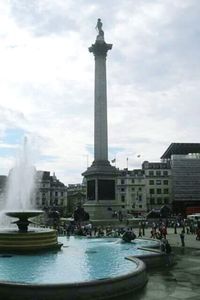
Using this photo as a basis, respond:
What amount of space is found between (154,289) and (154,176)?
10622 centimetres

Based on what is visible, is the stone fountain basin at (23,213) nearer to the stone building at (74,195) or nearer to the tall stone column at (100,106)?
the tall stone column at (100,106)

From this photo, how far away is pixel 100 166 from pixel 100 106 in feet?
32.1

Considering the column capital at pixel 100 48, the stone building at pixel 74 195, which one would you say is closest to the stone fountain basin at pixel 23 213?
the column capital at pixel 100 48

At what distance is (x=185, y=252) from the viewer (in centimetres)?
3167

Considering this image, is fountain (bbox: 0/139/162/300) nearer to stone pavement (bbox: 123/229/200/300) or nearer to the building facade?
stone pavement (bbox: 123/229/200/300)

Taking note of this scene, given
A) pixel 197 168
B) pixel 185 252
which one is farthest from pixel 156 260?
pixel 197 168

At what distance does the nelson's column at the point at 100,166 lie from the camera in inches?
2658

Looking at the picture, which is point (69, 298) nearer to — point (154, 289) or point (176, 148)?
point (154, 289)

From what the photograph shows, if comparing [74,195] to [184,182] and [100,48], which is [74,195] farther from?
[100,48]

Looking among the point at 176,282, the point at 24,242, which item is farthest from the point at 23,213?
the point at 176,282

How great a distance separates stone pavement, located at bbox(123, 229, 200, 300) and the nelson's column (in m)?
38.4

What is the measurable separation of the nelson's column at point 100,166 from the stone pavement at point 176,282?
38.4 meters

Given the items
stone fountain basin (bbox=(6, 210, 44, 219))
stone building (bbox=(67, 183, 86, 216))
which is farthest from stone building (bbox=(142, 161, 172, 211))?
stone fountain basin (bbox=(6, 210, 44, 219))

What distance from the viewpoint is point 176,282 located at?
67.6 feet
